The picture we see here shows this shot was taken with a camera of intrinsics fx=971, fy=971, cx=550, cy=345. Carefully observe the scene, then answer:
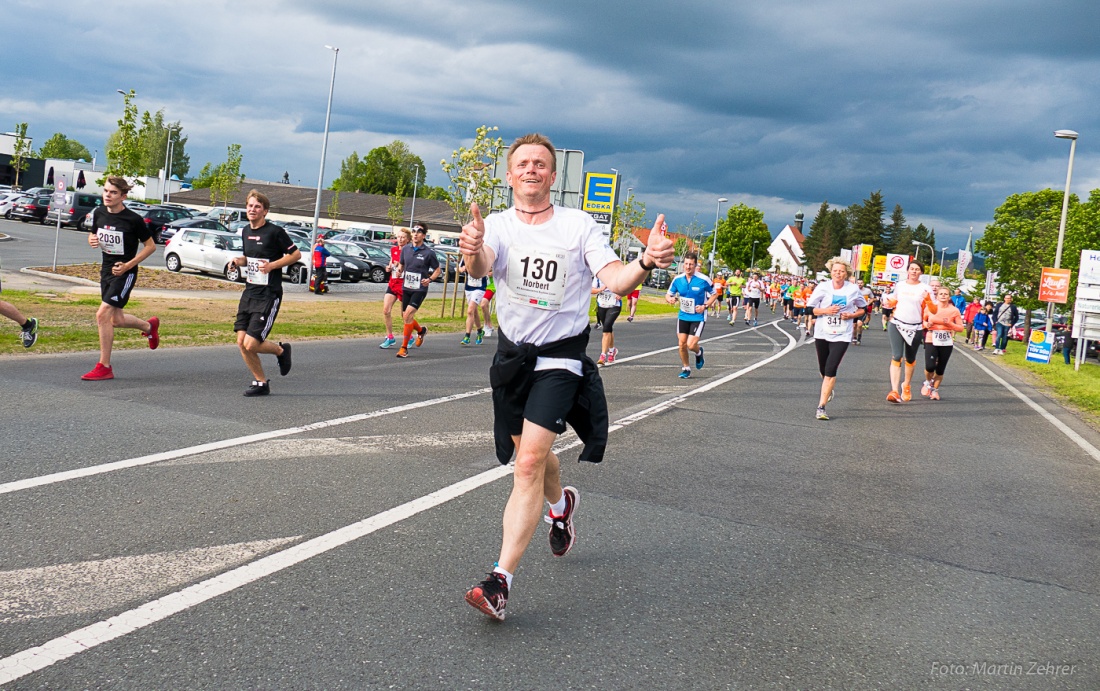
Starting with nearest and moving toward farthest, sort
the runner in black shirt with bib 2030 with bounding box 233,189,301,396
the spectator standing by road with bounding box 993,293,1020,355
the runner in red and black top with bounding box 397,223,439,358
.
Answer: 1. the runner in black shirt with bib 2030 with bounding box 233,189,301,396
2. the runner in red and black top with bounding box 397,223,439,358
3. the spectator standing by road with bounding box 993,293,1020,355

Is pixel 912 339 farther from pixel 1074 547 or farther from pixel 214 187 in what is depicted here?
pixel 214 187

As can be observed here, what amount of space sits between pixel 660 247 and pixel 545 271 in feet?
1.74

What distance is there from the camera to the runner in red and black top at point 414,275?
15086 millimetres

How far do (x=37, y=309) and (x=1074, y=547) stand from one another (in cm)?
1582

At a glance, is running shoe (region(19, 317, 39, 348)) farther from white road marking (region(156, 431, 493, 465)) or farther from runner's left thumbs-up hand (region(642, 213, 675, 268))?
runner's left thumbs-up hand (region(642, 213, 675, 268))

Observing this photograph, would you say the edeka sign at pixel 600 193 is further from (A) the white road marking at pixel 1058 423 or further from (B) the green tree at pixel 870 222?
(B) the green tree at pixel 870 222

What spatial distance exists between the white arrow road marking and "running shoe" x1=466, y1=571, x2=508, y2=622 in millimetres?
1222

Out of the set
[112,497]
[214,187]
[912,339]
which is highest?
[214,187]

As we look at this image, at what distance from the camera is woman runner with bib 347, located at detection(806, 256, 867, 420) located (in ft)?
37.1

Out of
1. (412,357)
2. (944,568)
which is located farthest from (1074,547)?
(412,357)

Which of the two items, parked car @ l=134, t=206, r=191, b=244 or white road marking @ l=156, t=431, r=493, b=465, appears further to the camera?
parked car @ l=134, t=206, r=191, b=244

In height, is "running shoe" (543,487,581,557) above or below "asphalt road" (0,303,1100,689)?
above

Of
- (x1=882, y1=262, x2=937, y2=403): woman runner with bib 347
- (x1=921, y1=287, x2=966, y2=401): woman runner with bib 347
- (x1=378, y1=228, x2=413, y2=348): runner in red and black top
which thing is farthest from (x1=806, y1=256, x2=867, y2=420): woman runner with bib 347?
(x1=378, y1=228, x2=413, y2=348): runner in red and black top

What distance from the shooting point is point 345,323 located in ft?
66.4
